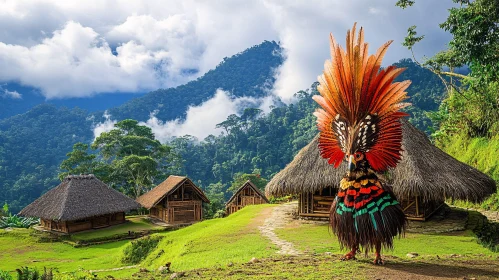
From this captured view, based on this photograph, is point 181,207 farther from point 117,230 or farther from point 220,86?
point 220,86

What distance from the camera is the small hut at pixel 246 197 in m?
27.8

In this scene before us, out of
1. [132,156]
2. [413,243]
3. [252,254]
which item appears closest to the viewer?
[252,254]

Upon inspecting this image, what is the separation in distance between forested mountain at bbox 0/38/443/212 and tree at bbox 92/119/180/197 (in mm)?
9148

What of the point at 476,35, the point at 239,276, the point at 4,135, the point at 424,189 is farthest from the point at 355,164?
the point at 4,135

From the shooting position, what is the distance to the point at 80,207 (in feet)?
70.3

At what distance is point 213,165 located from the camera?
63062mm

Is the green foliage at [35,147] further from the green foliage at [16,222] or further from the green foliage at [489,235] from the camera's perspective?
the green foliage at [489,235]

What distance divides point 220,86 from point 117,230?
101 metres

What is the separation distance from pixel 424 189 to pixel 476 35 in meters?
4.35

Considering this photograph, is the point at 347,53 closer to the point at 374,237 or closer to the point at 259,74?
the point at 374,237

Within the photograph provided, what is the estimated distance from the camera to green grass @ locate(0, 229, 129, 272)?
13812mm

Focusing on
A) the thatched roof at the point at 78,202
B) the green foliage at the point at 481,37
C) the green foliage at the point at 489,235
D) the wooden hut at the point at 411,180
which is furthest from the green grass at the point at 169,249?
the green foliage at the point at 481,37

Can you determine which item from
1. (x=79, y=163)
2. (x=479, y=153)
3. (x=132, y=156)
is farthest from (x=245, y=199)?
(x=79, y=163)

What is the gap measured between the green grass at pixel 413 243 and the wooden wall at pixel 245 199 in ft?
53.0
